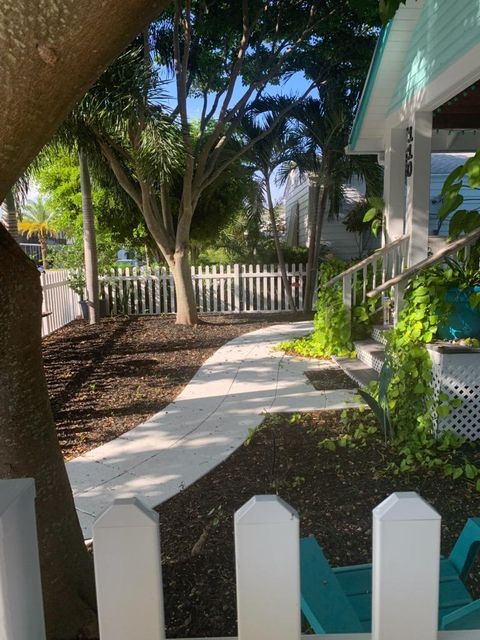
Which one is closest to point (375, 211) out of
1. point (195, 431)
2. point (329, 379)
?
point (329, 379)

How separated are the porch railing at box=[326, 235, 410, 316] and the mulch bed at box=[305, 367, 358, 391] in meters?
1.16

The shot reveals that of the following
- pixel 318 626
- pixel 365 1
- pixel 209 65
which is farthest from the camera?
pixel 209 65

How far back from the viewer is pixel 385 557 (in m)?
1.11

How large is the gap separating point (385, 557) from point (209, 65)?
480 inches

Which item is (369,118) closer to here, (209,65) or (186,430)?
(209,65)

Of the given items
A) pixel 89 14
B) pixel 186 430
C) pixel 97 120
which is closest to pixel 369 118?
pixel 97 120

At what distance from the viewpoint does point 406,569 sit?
112 cm

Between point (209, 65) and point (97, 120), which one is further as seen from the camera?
point (209, 65)

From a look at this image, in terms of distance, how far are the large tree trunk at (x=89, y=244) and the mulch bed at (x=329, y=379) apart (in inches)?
277

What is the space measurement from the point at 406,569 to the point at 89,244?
1203 centimetres

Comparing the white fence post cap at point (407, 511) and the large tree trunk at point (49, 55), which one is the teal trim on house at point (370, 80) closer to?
the large tree trunk at point (49, 55)

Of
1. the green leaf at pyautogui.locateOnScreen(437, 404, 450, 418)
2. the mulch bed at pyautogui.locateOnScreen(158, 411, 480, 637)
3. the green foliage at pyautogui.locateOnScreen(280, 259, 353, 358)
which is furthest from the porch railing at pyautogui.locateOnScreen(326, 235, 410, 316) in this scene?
the mulch bed at pyautogui.locateOnScreen(158, 411, 480, 637)

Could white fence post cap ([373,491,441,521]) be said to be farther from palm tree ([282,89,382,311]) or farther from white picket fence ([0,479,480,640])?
palm tree ([282,89,382,311])

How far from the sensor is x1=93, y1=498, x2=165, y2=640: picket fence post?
1.13m
